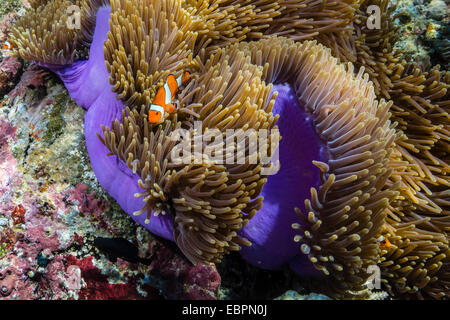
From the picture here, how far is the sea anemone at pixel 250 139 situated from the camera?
1459 mm

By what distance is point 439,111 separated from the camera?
6.97ft

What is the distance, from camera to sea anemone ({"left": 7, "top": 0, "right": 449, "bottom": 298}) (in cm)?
146

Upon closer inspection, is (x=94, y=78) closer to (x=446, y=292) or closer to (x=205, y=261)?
(x=205, y=261)

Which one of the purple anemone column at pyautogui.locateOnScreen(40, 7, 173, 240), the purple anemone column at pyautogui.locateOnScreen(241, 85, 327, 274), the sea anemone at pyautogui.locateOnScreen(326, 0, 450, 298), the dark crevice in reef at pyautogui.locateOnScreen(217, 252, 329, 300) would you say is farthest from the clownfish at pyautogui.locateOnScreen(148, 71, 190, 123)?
the sea anemone at pyautogui.locateOnScreen(326, 0, 450, 298)

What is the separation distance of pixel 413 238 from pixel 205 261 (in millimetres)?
1190

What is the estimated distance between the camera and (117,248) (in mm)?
1697

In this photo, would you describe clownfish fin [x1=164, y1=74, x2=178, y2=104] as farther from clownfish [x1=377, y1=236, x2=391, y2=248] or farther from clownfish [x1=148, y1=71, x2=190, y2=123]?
clownfish [x1=377, y1=236, x2=391, y2=248]

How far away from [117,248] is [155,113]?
0.77 metres

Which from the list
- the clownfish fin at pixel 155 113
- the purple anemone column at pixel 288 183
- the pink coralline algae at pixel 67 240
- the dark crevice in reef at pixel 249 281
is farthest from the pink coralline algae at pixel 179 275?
the clownfish fin at pixel 155 113

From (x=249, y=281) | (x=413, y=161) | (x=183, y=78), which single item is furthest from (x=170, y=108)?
(x=413, y=161)

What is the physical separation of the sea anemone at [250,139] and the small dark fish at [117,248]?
156mm

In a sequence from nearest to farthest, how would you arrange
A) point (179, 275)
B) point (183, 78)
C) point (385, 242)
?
point (183, 78)
point (385, 242)
point (179, 275)

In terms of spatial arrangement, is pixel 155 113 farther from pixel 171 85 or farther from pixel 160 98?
pixel 171 85
